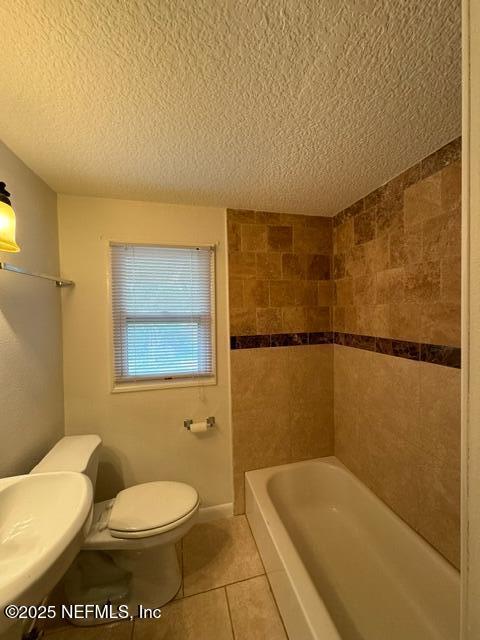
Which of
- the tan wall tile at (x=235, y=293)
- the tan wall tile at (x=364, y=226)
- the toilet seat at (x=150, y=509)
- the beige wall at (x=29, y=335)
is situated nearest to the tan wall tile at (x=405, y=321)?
the tan wall tile at (x=364, y=226)

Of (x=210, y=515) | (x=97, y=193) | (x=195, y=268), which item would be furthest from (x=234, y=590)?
(x=97, y=193)

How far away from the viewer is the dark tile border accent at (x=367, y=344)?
117 cm

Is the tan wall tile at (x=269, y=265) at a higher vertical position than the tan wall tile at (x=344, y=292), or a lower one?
higher

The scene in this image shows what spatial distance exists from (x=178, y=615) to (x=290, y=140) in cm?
229

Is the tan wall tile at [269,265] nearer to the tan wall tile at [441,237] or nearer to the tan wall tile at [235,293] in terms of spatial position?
the tan wall tile at [235,293]

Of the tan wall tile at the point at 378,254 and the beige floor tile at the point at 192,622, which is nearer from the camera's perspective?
the beige floor tile at the point at 192,622

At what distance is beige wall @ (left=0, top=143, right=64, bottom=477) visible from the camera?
1.12m

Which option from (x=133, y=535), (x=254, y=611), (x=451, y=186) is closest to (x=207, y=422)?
(x=133, y=535)

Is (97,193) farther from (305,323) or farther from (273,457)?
(273,457)

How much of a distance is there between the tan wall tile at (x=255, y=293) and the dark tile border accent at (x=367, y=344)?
0.80 feet

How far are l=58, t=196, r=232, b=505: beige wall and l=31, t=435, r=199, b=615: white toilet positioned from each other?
11.1 inches

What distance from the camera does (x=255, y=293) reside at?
1.84 meters

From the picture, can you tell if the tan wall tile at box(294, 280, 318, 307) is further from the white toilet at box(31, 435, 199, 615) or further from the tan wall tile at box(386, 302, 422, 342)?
the white toilet at box(31, 435, 199, 615)

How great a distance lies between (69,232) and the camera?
5.29ft
